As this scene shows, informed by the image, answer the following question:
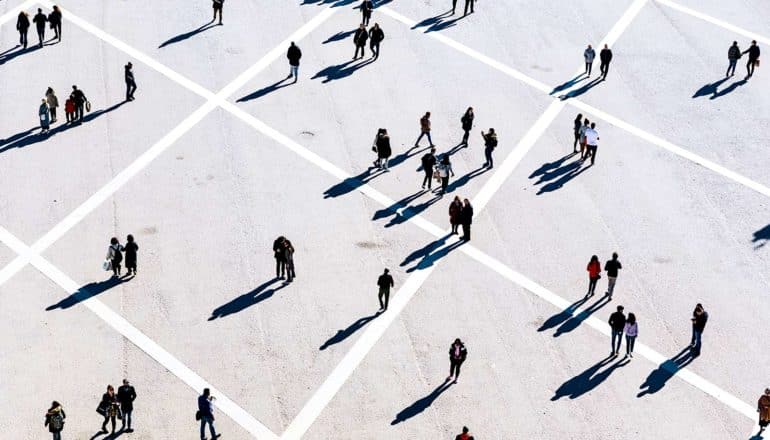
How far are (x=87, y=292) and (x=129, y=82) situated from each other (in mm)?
8900

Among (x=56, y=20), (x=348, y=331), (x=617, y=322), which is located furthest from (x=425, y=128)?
(x=56, y=20)

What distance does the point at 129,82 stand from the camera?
106ft

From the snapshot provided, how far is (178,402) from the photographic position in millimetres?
22609

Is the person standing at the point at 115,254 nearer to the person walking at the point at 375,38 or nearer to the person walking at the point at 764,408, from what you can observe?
the person walking at the point at 375,38

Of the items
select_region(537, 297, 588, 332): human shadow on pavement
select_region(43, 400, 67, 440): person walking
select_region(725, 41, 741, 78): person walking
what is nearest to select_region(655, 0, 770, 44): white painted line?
select_region(725, 41, 741, 78): person walking

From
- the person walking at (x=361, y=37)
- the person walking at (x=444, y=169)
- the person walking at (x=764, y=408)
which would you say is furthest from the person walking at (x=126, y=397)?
the person walking at (x=361, y=37)

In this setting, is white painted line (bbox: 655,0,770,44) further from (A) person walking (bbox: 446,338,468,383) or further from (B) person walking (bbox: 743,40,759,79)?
(A) person walking (bbox: 446,338,468,383)

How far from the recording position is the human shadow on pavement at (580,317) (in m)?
25.0

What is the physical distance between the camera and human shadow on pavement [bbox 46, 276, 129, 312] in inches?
986

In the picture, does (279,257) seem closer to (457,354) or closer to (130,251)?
(130,251)

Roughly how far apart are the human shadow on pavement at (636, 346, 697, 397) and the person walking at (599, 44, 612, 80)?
1199 centimetres

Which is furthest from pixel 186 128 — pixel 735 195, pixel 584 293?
pixel 735 195

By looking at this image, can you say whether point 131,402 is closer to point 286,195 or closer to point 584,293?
point 286,195

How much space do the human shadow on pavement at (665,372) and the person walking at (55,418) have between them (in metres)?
11.9
